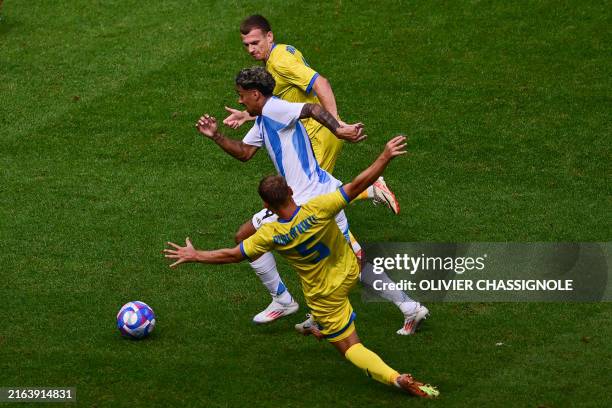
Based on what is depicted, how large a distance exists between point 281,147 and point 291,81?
1.09 meters

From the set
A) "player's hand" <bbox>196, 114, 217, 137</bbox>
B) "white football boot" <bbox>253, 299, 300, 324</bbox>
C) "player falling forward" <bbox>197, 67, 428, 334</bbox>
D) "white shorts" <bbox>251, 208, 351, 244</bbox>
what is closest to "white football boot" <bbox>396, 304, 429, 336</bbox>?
"player falling forward" <bbox>197, 67, 428, 334</bbox>

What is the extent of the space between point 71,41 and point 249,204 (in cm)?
600

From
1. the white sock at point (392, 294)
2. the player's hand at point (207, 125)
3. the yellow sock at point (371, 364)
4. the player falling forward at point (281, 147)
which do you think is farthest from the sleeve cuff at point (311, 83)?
the yellow sock at point (371, 364)

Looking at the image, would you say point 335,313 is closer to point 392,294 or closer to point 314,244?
point 314,244

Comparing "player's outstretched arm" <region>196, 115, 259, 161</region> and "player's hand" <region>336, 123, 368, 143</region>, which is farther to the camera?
"player's outstretched arm" <region>196, 115, 259, 161</region>

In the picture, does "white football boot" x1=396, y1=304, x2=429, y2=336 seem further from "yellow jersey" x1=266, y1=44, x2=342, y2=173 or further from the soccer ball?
the soccer ball

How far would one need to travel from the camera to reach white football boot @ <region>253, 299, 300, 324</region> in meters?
10.5

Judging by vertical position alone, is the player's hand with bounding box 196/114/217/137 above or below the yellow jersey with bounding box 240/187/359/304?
above

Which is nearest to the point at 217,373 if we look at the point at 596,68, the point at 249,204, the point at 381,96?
the point at 249,204

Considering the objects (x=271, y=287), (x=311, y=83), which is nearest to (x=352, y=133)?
(x=311, y=83)

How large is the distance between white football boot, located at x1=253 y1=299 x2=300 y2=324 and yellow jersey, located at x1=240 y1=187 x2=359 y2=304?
1.49 m

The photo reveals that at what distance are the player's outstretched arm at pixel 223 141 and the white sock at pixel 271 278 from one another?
1026 mm

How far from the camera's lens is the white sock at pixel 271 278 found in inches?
410

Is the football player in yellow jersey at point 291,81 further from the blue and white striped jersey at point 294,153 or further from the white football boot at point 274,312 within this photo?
the white football boot at point 274,312
